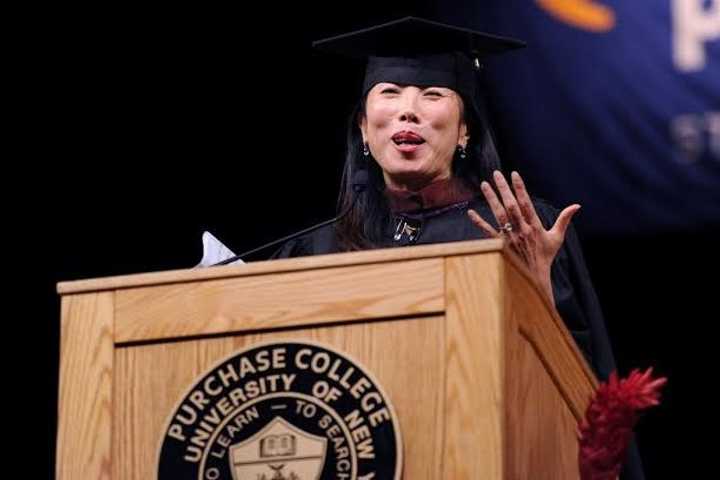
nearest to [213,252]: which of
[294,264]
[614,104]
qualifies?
[294,264]

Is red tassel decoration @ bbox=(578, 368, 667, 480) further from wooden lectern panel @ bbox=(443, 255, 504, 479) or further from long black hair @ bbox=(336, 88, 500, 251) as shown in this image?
long black hair @ bbox=(336, 88, 500, 251)

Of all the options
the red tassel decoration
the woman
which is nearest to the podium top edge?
the red tassel decoration

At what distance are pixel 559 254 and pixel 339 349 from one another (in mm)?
1243

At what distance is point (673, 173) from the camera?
196 inches

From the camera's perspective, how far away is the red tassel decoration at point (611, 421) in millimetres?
2633

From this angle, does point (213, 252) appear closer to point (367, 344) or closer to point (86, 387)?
point (86, 387)

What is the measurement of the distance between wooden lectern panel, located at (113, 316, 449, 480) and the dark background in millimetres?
2747

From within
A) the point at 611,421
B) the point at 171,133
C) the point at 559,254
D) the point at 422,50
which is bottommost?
the point at 611,421

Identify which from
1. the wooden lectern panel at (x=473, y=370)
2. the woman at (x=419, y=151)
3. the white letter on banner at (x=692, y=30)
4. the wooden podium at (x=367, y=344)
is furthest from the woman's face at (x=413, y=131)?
the wooden lectern panel at (x=473, y=370)

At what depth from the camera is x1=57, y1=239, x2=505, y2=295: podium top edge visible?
255cm

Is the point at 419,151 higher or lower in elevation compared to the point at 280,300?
higher

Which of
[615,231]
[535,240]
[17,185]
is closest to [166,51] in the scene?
[17,185]

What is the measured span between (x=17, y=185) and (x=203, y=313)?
2.92 meters

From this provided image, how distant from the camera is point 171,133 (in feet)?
18.3
